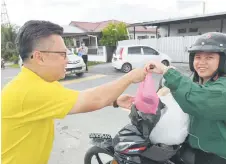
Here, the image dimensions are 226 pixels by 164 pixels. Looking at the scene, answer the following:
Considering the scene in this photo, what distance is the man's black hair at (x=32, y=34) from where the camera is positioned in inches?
56.4

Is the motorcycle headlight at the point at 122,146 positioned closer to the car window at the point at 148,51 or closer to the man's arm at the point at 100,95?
the man's arm at the point at 100,95

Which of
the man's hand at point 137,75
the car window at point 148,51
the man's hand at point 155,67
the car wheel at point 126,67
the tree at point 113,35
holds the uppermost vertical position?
the tree at point 113,35

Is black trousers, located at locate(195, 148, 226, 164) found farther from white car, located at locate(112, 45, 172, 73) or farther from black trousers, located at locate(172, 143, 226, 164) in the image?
white car, located at locate(112, 45, 172, 73)

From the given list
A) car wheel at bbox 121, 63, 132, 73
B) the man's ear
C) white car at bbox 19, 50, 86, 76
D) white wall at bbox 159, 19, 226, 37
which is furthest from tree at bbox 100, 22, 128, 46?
the man's ear

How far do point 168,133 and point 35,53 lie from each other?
1050mm

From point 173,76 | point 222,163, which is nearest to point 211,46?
point 173,76

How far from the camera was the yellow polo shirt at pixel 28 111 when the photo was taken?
134 cm

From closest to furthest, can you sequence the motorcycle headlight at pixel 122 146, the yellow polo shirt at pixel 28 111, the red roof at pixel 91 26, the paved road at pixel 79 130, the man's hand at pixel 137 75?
the yellow polo shirt at pixel 28 111 → the man's hand at pixel 137 75 → the motorcycle headlight at pixel 122 146 → the paved road at pixel 79 130 → the red roof at pixel 91 26

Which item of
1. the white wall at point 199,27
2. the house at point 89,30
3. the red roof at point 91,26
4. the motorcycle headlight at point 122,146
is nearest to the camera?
the motorcycle headlight at point 122,146

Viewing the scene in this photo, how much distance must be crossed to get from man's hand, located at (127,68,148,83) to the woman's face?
1.37ft

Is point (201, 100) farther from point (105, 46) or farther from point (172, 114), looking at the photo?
point (105, 46)

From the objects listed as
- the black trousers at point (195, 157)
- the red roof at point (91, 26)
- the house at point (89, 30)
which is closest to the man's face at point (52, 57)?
the black trousers at point (195, 157)

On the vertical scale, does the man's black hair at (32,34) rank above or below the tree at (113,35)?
below

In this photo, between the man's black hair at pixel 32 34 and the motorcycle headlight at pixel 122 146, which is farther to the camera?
the motorcycle headlight at pixel 122 146
